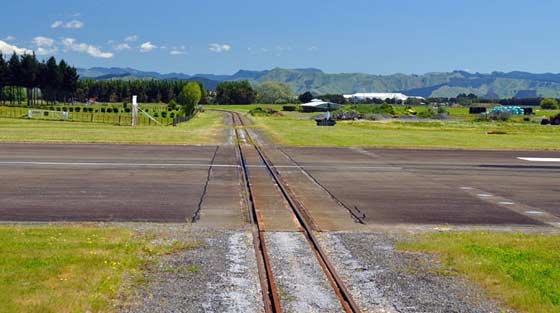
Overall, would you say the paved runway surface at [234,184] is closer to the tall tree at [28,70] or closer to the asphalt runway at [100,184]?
the asphalt runway at [100,184]

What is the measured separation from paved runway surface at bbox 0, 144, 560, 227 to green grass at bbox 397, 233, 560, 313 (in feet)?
7.61

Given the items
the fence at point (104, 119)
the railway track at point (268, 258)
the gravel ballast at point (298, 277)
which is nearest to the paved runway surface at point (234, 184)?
the railway track at point (268, 258)

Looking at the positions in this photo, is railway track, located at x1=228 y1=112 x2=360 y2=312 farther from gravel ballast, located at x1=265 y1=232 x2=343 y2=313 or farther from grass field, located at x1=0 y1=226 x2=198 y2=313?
grass field, located at x1=0 y1=226 x2=198 y2=313

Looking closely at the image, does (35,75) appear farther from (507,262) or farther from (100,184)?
(507,262)

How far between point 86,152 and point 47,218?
18841mm

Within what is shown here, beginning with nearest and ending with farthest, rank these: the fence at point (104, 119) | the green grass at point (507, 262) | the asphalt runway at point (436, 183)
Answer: the green grass at point (507, 262) → the asphalt runway at point (436, 183) → the fence at point (104, 119)

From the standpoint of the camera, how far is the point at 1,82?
123 m

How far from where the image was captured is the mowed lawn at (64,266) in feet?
29.3

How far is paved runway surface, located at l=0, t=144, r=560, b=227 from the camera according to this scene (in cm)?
1681

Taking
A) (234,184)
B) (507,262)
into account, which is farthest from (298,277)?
(234,184)

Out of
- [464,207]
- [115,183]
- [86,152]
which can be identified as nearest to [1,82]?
[86,152]

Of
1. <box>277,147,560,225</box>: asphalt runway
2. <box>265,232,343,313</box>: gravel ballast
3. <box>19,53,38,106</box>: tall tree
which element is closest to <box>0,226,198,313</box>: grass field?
<box>265,232,343,313</box>: gravel ballast

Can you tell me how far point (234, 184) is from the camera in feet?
72.9

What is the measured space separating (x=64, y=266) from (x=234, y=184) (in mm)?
11695
